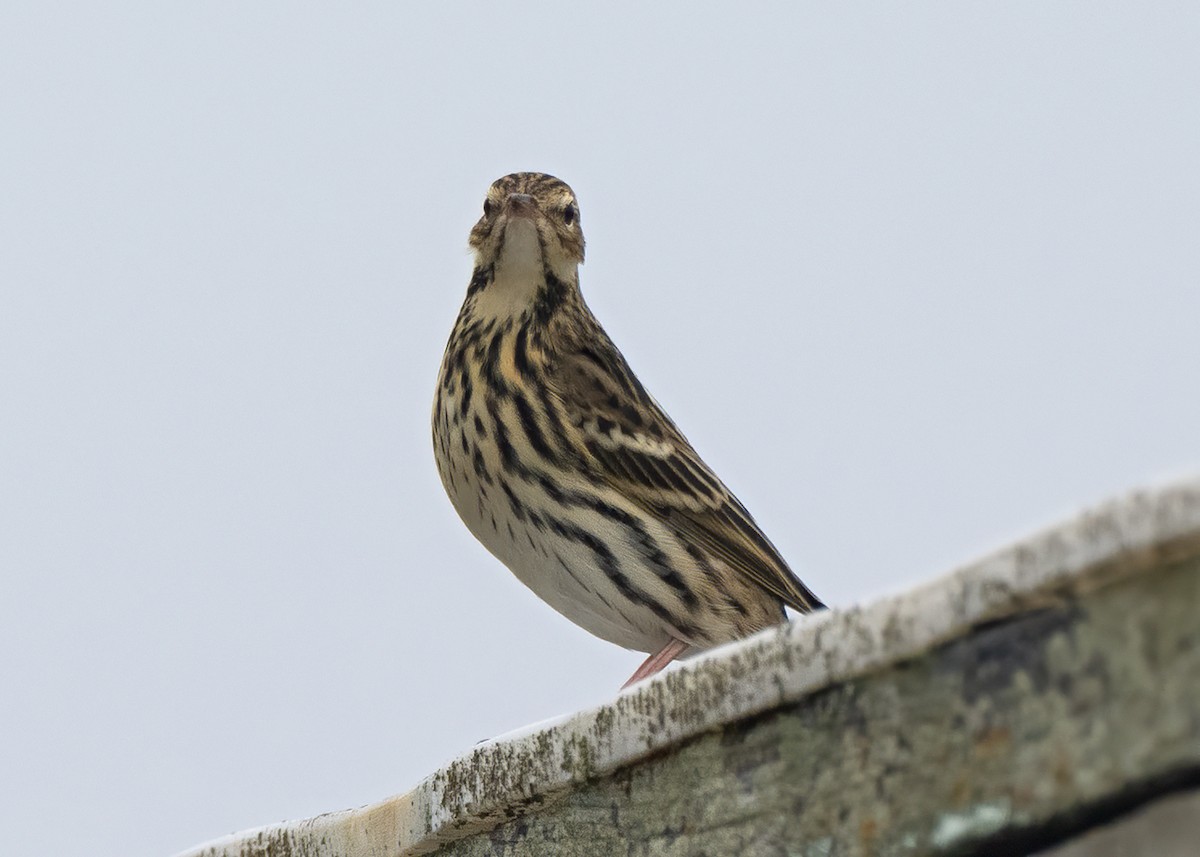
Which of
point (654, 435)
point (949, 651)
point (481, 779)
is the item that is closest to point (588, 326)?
point (654, 435)

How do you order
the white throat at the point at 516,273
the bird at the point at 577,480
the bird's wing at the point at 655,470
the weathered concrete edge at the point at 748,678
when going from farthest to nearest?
the white throat at the point at 516,273 → the bird's wing at the point at 655,470 → the bird at the point at 577,480 → the weathered concrete edge at the point at 748,678

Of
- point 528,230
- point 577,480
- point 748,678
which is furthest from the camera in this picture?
point 528,230

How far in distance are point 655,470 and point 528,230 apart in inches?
46.6

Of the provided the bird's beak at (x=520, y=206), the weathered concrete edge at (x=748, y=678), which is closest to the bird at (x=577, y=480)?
the bird's beak at (x=520, y=206)

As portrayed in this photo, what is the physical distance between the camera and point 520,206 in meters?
7.12

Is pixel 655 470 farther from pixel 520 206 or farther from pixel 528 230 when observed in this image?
Result: pixel 520 206

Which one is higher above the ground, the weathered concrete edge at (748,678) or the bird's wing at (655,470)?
the bird's wing at (655,470)

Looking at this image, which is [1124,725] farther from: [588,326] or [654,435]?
[588,326]

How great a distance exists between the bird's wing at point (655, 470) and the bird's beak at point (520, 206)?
59 centimetres

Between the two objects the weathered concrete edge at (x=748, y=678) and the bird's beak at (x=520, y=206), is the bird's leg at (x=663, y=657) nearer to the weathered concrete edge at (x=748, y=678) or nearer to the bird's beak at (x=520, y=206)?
the bird's beak at (x=520, y=206)

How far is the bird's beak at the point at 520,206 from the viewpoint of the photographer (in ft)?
23.3

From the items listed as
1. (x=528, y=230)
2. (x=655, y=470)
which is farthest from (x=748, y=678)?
(x=528, y=230)

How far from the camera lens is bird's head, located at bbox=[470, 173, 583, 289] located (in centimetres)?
712

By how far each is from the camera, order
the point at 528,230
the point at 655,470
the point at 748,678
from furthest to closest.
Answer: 1. the point at 528,230
2. the point at 655,470
3. the point at 748,678
